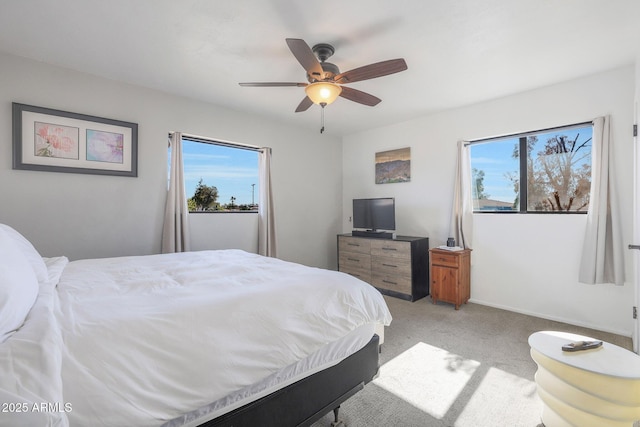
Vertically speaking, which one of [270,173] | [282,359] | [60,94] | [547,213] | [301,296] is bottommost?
[282,359]

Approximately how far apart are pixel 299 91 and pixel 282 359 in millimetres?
2825

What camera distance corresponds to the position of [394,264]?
3.96 metres

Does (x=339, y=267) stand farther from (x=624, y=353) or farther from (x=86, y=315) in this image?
(x=86, y=315)

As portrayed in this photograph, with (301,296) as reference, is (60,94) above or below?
above

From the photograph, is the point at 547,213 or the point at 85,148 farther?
the point at 547,213

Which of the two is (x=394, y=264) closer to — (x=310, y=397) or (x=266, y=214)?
(x=266, y=214)

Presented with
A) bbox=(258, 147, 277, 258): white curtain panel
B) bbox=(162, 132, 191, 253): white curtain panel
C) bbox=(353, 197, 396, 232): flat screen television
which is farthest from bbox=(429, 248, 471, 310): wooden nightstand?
bbox=(162, 132, 191, 253): white curtain panel

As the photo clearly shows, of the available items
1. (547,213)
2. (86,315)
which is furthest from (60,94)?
(547,213)

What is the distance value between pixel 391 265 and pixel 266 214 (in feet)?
6.18

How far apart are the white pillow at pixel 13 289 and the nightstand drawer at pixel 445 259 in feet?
11.9

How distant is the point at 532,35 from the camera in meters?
2.18

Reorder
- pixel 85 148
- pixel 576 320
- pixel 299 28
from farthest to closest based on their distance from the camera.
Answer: pixel 576 320 < pixel 85 148 < pixel 299 28

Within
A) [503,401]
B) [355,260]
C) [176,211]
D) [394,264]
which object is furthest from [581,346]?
[176,211]

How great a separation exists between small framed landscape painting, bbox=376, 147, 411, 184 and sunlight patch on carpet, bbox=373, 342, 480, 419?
263 centimetres
